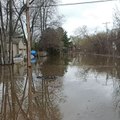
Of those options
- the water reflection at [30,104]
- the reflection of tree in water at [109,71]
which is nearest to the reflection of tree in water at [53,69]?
the reflection of tree in water at [109,71]

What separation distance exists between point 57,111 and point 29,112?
33.9 inches

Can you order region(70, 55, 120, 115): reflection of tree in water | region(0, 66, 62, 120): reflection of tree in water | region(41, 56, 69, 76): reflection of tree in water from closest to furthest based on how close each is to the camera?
region(0, 66, 62, 120): reflection of tree in water, region(70, 55, 120, 115): reflection of tree in water, region(41, 56, 69, 76): reflection of tree in water

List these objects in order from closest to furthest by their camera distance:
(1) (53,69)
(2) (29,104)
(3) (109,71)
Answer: (2) (29,104) → (3) (109,71) → (1) (53,69)

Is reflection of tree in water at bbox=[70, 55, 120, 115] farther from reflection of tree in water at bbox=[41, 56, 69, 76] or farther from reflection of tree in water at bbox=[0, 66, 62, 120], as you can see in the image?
reflection of tree in water at bbox=[0, 66, 62, 120]

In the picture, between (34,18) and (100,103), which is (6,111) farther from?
(34,18)

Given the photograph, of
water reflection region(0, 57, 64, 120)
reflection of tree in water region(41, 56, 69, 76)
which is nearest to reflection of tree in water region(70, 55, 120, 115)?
reflection of tree in water region(41, 56, 69, 76)

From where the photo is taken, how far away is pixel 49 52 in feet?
240

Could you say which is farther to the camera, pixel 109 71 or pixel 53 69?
pixel 53 69

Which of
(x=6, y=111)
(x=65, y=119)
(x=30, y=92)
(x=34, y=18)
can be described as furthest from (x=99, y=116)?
(x=34, y=18)

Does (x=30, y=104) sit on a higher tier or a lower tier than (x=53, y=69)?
lower

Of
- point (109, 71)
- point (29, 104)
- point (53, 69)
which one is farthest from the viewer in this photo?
point (53, 69)

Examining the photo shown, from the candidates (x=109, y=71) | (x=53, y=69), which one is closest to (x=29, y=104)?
(x=109, y=71)

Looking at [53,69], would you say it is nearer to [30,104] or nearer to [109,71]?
[109,71]

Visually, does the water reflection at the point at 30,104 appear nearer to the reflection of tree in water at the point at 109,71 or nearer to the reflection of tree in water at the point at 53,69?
the reflection of tree in water at the point at 109,71
